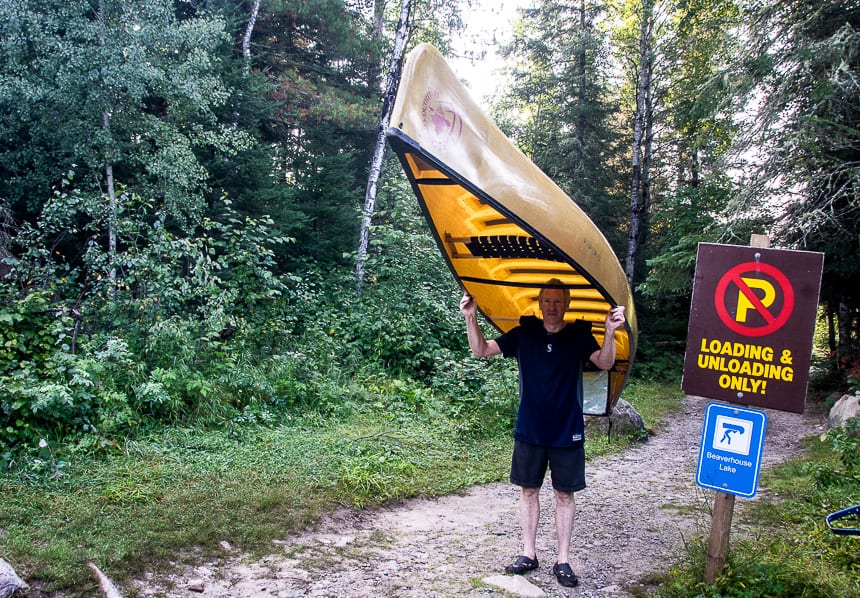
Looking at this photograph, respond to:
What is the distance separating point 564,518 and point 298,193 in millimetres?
12446

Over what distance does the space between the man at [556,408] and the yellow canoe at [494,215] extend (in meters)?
0.42

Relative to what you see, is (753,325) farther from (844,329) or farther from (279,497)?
(844,329)

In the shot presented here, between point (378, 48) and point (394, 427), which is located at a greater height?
point (378, 48)

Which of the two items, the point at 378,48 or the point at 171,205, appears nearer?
the point at 171,205

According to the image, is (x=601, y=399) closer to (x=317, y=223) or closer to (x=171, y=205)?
(x=171, y=205)

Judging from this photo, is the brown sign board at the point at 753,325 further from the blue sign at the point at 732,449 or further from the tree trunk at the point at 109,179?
the tree trunk at the point at 109,179

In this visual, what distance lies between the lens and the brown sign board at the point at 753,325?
305cm

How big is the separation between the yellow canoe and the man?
1.37ft

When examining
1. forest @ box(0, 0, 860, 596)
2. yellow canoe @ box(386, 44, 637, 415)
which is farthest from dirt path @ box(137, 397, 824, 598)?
forest @ box(0, 0, 860, 596)

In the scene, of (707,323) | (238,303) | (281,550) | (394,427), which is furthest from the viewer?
(238,303)

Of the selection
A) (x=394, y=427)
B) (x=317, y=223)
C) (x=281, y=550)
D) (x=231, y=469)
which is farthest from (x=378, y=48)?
(x=281, y=550)

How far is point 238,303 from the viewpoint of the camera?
9.28 m

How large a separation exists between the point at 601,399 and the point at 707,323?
1964mm

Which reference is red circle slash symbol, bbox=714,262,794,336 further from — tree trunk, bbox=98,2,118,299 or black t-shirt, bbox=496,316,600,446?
tree trunk, bbox=98,2,118,299
